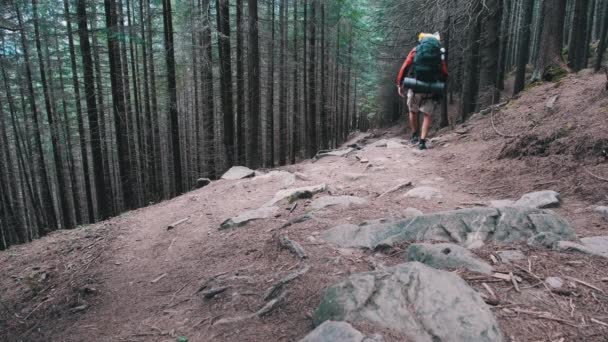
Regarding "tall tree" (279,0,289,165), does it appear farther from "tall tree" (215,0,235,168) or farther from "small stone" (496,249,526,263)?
"small stone" (496,249,526,263)

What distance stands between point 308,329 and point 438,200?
102 inches

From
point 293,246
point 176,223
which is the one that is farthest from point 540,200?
point 176,223

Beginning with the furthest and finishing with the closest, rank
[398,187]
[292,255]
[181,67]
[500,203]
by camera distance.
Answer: [181,67] < [398,187] < [500,203] < [292,255]

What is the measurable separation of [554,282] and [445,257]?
0.60m

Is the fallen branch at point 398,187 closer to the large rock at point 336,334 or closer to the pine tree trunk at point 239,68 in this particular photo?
the large rock at point 336,334

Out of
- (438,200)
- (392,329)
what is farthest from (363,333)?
(438,200)

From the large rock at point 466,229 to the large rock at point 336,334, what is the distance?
3.78 ft

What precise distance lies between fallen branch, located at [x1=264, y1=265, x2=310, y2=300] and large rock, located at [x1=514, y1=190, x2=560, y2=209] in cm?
228

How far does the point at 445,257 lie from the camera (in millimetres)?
2270

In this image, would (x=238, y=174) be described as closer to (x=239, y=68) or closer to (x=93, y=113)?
(x=93, y=113)

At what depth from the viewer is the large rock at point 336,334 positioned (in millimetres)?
1529

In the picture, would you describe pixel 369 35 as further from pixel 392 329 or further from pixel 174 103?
pixel 392 329

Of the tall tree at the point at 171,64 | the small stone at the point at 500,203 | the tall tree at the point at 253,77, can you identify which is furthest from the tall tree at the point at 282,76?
the small stone at the point at 500,203

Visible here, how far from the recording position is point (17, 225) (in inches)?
640
